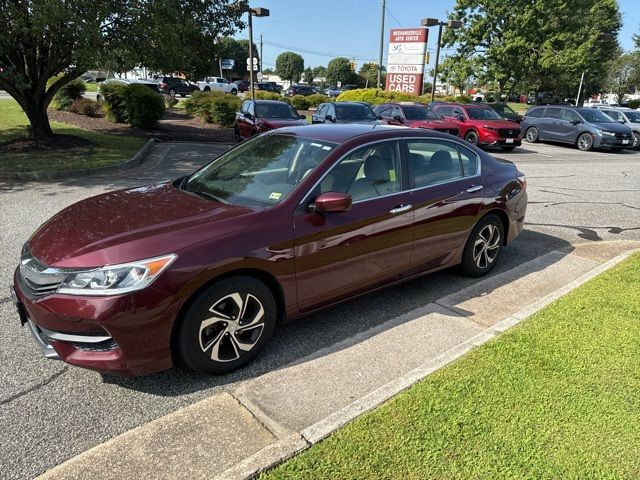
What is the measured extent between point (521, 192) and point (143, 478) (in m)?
4.69

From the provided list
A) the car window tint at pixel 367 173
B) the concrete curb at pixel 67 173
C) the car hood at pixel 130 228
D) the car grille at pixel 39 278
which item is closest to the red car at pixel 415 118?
the concrete curb at pixel 67 173

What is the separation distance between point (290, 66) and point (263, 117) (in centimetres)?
10536

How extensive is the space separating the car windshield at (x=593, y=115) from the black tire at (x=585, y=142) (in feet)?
2.59

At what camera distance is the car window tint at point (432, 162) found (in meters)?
4.27

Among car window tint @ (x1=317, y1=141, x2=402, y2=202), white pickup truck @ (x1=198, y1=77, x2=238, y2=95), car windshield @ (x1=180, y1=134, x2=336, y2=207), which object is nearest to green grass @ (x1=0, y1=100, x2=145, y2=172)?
car windshield @ (x1=180, y1=134, x2=336, y2=207)

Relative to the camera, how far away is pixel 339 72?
4205 inches

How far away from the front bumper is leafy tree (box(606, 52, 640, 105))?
72241 millimetres

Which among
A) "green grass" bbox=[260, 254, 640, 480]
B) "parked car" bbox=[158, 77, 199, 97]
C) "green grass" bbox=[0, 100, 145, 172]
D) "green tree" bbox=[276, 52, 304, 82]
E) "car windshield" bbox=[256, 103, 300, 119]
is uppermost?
"green tree" bbox=[276, 52, 304, 82]

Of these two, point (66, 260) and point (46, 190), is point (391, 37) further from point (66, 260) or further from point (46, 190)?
point (66, 260)

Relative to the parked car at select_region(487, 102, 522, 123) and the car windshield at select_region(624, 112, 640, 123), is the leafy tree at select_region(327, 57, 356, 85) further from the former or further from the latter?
the car windshield at select_region(624, 112, 640, 123)

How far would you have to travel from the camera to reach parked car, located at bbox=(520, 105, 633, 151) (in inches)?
726

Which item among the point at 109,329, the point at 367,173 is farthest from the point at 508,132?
the point at 109,329

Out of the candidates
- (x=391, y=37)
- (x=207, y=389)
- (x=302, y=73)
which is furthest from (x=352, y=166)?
(x=302, y=73)

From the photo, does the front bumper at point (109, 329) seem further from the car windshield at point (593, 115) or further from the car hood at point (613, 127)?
the car windshield at point (593, 115)
